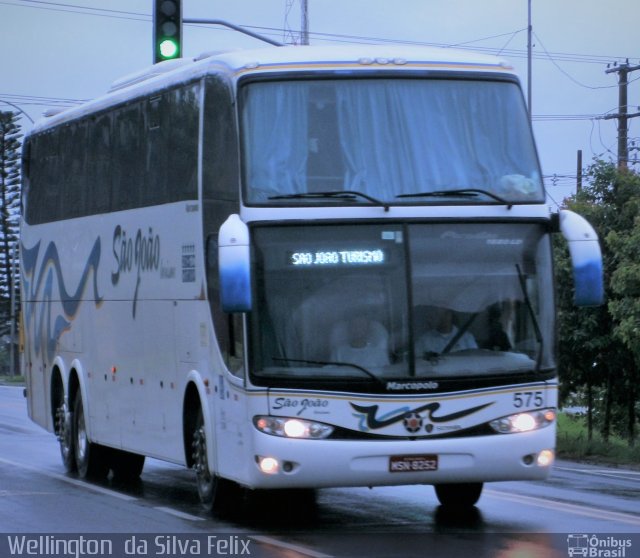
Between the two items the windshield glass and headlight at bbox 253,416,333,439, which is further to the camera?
the windshield glass

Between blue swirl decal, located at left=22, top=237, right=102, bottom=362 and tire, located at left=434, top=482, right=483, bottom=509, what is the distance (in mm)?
4801

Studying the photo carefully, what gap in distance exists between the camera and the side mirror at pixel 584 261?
40.5 ft

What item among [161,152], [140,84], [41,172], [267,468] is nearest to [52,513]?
[267,468]

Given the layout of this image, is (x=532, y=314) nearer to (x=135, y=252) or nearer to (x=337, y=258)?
(x=337, y=258)

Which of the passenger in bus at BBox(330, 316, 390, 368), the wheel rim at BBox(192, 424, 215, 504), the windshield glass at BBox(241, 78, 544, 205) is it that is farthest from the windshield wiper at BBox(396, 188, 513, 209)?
the wheel rim at BBox(192, 424, 215, 504)

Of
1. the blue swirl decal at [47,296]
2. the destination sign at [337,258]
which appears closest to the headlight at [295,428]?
the destination sign at [337,258]

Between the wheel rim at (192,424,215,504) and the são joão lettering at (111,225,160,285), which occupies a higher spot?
the são joão lettering at (111,225,160,285)

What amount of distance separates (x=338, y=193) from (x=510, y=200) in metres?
1.42

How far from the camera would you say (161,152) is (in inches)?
597

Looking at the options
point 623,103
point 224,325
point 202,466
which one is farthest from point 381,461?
point 623,103

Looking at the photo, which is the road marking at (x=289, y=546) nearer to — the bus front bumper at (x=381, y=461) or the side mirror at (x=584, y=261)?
the bus front bumper at (x=381, y=461)

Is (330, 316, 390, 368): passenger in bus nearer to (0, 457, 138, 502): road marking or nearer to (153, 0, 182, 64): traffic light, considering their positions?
(0, 457, 138, 502): road marking

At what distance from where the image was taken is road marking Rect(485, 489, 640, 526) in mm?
13430

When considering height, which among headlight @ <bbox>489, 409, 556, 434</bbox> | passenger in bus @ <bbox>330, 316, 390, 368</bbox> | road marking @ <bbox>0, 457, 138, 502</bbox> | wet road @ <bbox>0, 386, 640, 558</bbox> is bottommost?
road marking @ <bbox>0, 457, 138, 502</bbox>
